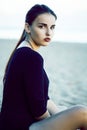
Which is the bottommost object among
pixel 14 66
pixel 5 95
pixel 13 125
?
pixel 13 125

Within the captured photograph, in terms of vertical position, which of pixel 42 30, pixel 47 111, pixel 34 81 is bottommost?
pixel 47 111

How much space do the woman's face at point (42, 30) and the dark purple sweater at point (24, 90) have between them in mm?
171

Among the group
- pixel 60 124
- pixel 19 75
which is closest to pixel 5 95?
pixel 19 75

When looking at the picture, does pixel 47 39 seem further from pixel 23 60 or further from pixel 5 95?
pixel 5 95

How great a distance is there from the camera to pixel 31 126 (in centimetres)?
271

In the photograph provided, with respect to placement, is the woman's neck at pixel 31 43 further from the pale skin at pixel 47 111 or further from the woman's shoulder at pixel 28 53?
the woman's shoulder at pixel 28 53

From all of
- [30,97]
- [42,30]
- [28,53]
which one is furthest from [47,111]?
[42,30]

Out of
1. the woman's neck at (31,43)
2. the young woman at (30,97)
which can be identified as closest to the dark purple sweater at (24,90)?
the young woman at (30,97)

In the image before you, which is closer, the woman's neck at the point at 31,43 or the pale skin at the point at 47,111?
the pale skin at the point at 47,111

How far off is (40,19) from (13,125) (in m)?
0.72

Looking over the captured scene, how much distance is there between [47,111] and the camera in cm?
276

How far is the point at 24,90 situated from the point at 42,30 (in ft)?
1.43

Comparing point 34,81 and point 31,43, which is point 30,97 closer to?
point 34,81

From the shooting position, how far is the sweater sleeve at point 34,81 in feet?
8.69
